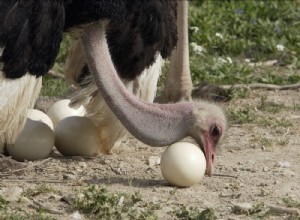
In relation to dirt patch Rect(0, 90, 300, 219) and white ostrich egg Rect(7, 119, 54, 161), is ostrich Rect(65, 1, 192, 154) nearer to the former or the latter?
dirt patch Rect(0, 90, 300, 219)

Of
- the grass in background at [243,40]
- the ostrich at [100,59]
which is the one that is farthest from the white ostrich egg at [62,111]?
the grass in background at [243,40]

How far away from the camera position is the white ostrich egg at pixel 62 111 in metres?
7.67

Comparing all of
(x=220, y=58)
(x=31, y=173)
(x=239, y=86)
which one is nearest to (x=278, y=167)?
(x=31, y=173)

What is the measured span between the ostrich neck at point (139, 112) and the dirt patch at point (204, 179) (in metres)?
0.32

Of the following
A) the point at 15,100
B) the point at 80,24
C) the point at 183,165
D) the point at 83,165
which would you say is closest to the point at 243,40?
the point at 83,165

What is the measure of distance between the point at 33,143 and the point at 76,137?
1.06 ft

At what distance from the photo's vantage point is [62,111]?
7.71 meters

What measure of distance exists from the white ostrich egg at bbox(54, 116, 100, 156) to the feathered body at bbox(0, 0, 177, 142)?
404 mm

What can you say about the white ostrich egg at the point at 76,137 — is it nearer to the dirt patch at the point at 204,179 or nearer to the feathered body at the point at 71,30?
the dirt patch at the point at 204,179

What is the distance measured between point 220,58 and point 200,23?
1036 mm

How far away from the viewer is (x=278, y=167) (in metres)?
7.21

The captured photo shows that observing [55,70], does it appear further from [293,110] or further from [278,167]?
[278,167]

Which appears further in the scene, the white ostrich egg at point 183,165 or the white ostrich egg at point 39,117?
the white ostrich egg at point 39,117

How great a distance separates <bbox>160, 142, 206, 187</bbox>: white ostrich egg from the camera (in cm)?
649
